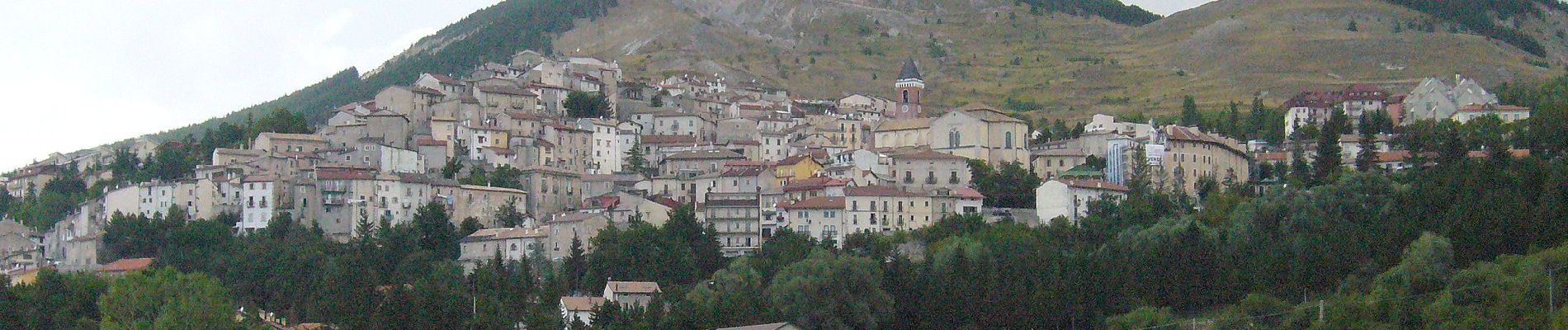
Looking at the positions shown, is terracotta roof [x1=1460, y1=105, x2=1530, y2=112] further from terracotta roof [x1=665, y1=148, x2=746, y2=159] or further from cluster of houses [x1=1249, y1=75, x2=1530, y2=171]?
terracotta roof [x1=665, y1=148, x2=746, y2=159]

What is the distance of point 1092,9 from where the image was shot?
16512 centimetres

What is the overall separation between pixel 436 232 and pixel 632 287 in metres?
10.6

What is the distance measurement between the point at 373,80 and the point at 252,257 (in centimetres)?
4808

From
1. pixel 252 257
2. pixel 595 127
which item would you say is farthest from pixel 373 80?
pixel 252 257

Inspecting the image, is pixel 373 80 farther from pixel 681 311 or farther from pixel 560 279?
pixel 681 311

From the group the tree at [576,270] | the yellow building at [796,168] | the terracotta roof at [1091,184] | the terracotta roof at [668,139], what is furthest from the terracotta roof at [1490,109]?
the tree at [576,270]

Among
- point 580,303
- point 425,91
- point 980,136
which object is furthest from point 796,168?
point 425,91

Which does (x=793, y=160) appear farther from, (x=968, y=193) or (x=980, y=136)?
(x=968, y=193)

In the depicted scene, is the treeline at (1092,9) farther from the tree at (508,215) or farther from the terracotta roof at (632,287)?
the terracotta roof at (632,287)

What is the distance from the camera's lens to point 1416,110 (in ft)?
286

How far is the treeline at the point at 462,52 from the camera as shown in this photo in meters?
113

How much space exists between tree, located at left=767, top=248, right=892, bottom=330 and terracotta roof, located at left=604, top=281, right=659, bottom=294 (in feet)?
17.1

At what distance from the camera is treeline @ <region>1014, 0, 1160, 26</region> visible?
163625 millimetres

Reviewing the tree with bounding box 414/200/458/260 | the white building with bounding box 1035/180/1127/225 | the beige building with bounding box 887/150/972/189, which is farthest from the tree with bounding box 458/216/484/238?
the white building with bounding box 1035/180/1127/225
